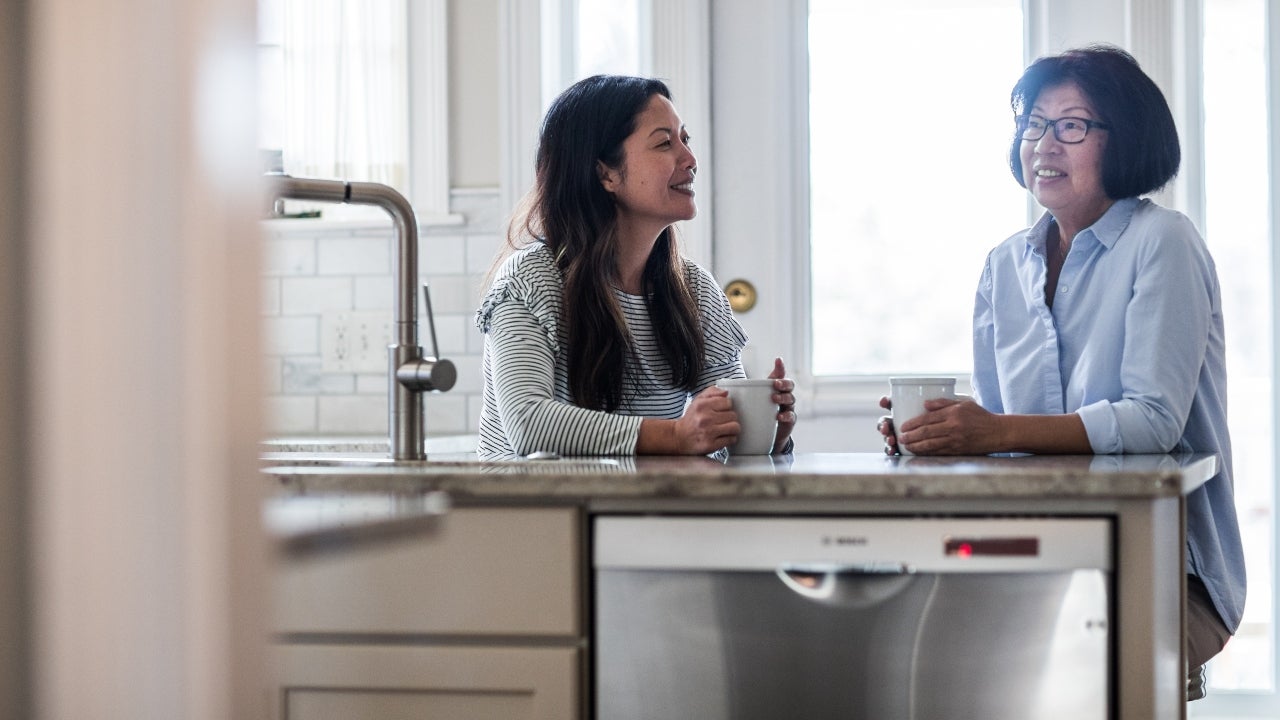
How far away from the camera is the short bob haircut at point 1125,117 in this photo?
172 centimetres

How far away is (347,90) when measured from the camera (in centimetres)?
303

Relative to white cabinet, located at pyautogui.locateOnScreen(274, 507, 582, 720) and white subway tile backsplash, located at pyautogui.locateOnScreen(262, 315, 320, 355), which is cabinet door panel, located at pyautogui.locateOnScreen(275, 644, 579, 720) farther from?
white subway tile backsplash, located at pyautogui.locateOnScreen(262, 315, 320, 355)

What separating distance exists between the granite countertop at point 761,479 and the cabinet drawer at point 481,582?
0.03 metres

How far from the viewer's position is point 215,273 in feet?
0.75

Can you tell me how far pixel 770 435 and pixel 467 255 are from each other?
1.55m

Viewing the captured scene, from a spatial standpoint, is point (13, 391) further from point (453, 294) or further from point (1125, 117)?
point (453, 294)

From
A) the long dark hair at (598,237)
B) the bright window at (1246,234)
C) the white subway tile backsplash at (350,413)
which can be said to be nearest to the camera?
the long dark hair at (598,237)

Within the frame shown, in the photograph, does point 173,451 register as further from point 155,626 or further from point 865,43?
point 865,43

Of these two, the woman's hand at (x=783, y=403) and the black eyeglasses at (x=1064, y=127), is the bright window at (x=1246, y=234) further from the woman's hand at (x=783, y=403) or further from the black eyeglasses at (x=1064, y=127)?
the woman's hand at (x=783, y=403)

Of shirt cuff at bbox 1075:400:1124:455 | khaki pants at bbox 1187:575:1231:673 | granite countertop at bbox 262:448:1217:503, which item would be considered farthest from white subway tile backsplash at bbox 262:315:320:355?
khaki pants at bbox 1187:575:1231:673

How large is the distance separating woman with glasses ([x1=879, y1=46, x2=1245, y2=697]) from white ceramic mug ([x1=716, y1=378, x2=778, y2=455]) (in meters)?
0.15

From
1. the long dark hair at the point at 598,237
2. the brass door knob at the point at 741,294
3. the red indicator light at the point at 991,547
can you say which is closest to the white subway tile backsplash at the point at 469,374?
the brass door knob at the point at 741,294

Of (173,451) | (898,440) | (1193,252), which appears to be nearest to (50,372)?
(173,451)

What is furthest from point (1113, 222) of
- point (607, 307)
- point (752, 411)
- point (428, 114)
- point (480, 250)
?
point (428, 114)
